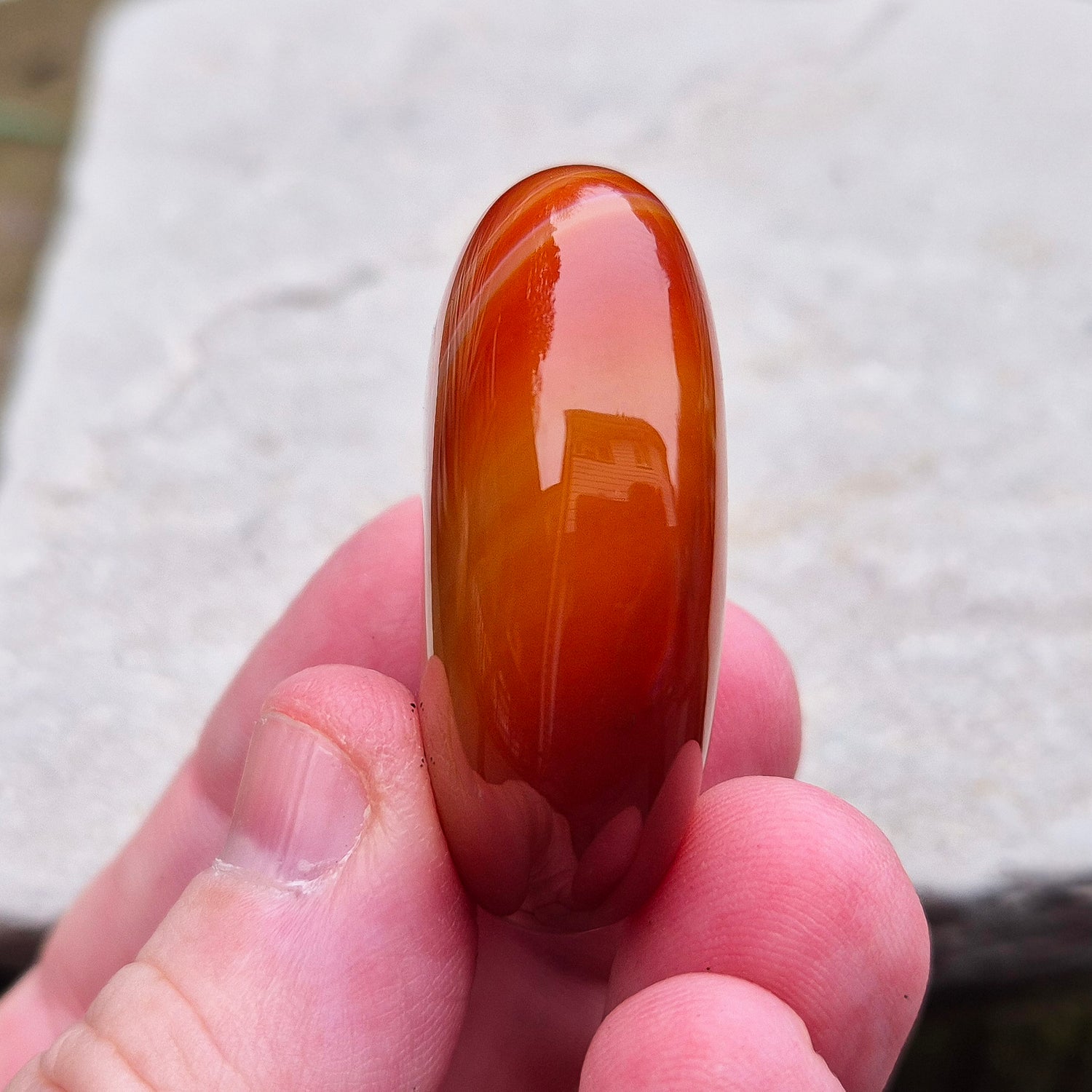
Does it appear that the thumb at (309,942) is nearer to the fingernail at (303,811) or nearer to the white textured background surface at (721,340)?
the fingernail at (303,811)

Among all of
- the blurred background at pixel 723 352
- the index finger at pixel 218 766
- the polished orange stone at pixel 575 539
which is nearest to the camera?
the polished orange stone at pixel 575 539

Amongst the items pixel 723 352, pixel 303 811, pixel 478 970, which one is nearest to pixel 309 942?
pixel 303 811

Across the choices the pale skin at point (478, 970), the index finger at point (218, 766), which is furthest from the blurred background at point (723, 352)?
the pale skin at point (478, 970)

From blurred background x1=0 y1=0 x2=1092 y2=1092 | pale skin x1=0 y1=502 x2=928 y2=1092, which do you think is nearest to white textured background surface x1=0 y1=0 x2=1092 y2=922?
blurred background x1=0 y1=0 x2=1092 y2=1092

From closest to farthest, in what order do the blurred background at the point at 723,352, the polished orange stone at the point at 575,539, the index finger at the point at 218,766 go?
1. the polished orange stone at the point at 575,539
2. the index finger at the point at 218,766
3. the blurred background at the point at 723,352

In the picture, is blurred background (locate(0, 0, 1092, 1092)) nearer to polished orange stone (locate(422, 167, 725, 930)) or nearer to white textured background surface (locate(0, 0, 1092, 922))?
white textured background surface (locate(0, 0, 1092, 922))

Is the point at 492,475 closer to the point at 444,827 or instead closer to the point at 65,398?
the point at 444,827

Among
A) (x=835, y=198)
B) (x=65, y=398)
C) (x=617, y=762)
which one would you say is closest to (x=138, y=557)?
(x=65, y=398)

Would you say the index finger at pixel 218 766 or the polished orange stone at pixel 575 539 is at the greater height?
the polished orange stone at pixel 575 539

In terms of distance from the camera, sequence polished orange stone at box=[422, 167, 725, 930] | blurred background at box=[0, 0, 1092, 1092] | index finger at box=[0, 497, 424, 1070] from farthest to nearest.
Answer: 1. blurred background at box=[0, 0, 1092, 1092]
2. index finger at box=[0, 497, 424, 1070]
3. polished orange stone at box=[422, 167, 725, 930]
